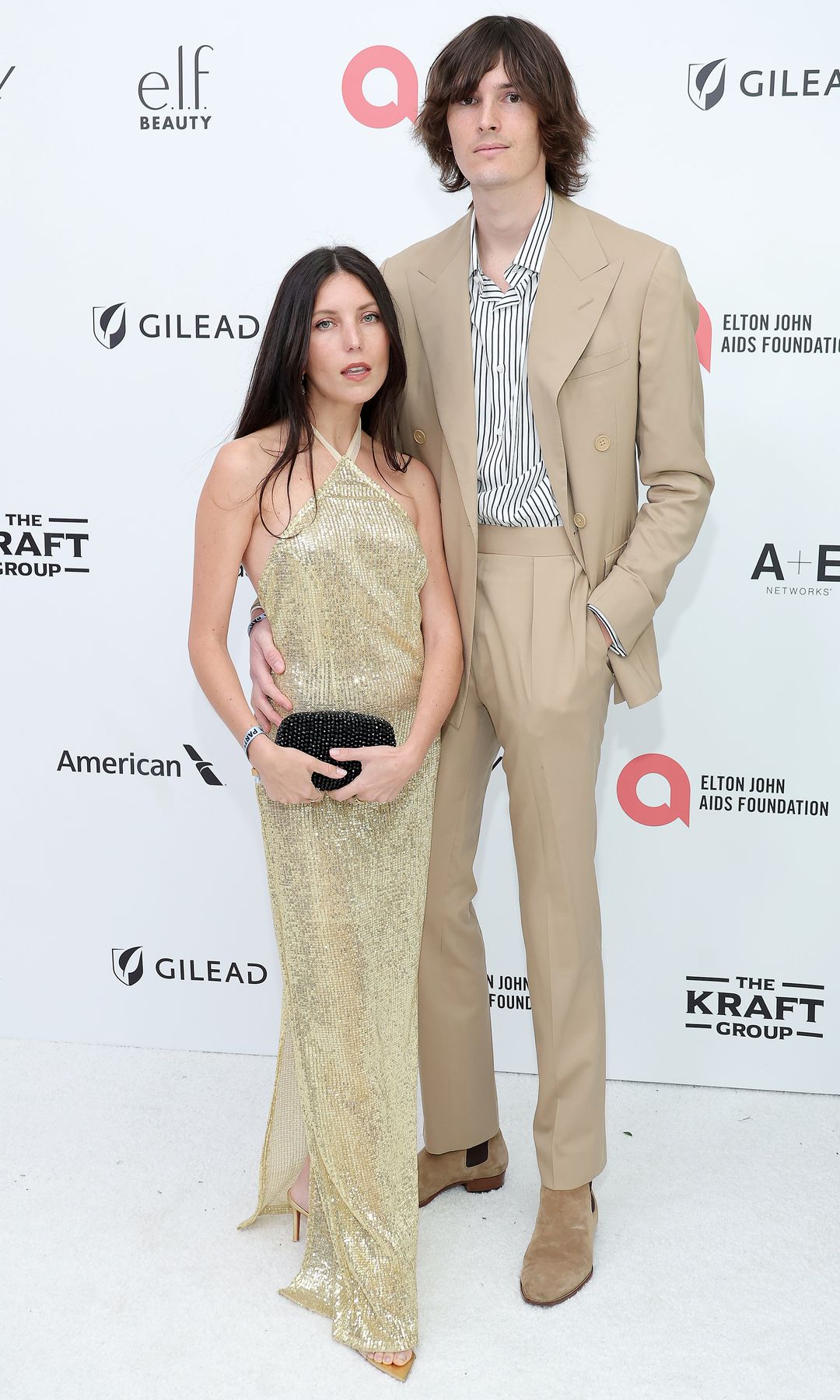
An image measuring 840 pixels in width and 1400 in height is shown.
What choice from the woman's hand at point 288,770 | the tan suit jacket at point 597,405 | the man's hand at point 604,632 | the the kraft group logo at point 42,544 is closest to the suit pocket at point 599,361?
the tan suit jacket at point 597,405

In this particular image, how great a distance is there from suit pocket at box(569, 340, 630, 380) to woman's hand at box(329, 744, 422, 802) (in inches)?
28.0

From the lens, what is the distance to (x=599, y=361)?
219 centimetres

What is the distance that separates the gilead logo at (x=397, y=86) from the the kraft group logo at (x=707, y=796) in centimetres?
155

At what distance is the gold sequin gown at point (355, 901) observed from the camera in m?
2.10

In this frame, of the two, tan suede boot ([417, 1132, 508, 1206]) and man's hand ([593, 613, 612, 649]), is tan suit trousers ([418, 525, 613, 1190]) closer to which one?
man's hand ([593, 613, 612, 649])

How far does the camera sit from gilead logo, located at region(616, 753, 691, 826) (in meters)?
3.05

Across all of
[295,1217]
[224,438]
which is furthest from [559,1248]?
[224,438]

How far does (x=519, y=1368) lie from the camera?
2162 millimetres

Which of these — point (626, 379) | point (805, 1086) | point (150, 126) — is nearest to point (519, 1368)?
point (805, 1086)

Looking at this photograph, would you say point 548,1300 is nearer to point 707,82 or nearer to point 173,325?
point 173,325

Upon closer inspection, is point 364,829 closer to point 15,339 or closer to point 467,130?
point 467,130

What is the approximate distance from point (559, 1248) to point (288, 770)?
108cm

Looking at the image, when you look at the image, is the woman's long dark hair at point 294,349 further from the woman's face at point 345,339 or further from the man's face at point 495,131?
the man's face at point 495,131

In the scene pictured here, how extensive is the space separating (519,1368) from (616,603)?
1313 millimetres
